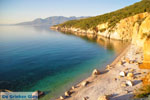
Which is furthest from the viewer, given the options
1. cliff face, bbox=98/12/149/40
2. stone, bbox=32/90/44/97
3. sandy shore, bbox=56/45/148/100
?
cliff face, bbox=98/12/149/40

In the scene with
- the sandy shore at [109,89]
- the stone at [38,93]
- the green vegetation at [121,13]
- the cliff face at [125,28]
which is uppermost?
the green vegetation at [121,13]

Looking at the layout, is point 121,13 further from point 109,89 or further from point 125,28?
point 109,89

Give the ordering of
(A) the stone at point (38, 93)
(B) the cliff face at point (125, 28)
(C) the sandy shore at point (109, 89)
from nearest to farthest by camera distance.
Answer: (C) the sandy shore at point (109, 89) → (A) the stone at point (38, 93) → (B) the cliff face at point (125, 28)

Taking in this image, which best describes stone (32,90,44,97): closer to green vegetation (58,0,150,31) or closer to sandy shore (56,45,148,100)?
sandy shore (56,45,148,100)

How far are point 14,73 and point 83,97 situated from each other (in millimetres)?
16741

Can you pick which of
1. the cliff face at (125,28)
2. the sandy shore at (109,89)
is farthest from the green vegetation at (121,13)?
the sandy shore at (109,89)

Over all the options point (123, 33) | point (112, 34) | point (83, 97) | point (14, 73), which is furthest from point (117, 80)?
point (112, 34)

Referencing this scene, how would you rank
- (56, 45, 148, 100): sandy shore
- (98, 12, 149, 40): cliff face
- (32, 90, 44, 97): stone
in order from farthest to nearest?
1. (98, 12, 149, 40): cliff face
2. (32, 90, 44, 97): stone
3. (56, 45, 148, 100): sandy shore

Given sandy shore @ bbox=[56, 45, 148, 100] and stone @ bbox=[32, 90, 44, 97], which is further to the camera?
stone @ bbox=[32, 90, 44, 97]

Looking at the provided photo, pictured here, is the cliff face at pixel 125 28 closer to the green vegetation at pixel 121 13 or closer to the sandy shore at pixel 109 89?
the green vegetation at pixel 121 13

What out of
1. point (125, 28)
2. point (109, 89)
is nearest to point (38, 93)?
point (109, 89)

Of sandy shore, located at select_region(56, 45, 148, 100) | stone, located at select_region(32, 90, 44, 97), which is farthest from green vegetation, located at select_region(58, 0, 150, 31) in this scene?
stone, located at select_region(32, 90, 44, 97)

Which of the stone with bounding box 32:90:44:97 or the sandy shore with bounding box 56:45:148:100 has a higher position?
the sandy shore with bounding box 56:45:148:100

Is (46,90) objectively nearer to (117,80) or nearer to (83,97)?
(83,97)
